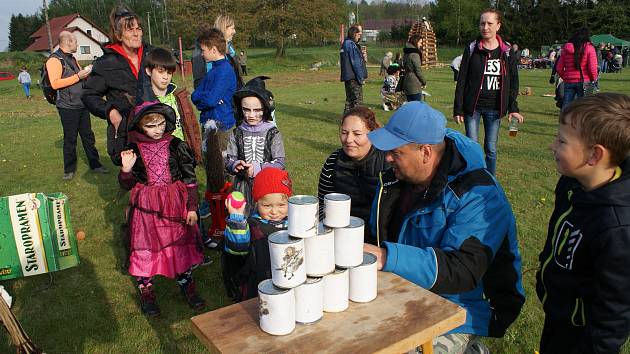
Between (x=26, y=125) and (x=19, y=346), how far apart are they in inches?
585

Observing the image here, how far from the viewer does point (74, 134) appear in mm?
8086

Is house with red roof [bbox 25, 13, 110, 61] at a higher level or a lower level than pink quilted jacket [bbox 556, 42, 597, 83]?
higher

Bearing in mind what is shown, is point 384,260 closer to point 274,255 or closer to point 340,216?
point 340,216

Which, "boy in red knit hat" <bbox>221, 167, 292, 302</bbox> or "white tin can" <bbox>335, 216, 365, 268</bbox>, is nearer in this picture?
"white tin can" <bbox>335, 216, 365, 268</bbox>

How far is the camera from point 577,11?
50156mm

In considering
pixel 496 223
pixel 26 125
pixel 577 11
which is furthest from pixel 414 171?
pixel 577 11

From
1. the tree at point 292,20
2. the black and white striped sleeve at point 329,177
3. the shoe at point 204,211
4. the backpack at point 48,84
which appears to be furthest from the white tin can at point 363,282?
the tree at point 292,20

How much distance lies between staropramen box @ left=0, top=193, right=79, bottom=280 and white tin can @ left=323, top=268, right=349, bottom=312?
360cm

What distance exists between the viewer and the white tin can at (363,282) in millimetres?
1880

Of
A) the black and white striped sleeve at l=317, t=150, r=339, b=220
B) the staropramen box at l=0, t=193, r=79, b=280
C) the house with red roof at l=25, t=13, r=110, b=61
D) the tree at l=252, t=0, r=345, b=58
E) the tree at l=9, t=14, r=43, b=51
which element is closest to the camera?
the black and white striped sleeve at l=317, t=150, r=339, b=220

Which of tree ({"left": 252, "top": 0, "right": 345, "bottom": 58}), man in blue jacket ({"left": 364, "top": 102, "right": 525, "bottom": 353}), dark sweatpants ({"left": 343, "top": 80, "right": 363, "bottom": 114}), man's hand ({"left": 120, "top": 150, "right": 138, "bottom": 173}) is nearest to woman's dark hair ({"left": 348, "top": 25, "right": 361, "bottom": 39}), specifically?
dark sweatpants ({"left": 343, "top": 80, "right": 363, "bottom": 114})

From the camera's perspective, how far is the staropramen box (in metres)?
4.26

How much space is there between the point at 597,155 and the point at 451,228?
2.28 ft

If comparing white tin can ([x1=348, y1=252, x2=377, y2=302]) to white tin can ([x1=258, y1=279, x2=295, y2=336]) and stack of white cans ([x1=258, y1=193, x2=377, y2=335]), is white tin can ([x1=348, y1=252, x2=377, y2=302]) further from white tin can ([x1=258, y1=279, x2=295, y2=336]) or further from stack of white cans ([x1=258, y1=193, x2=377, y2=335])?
white tin can ([x1=258, y1=279, x2=295, y2=336])
